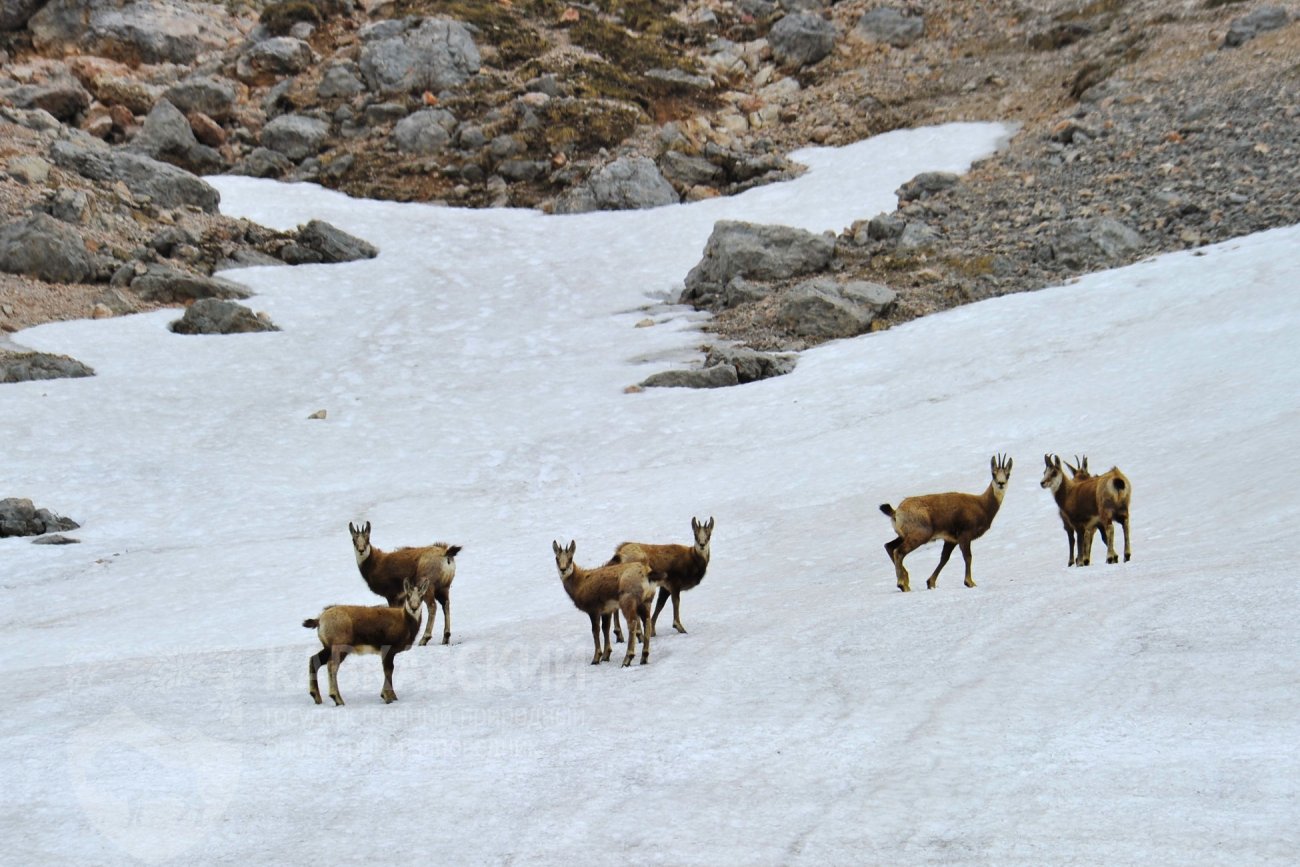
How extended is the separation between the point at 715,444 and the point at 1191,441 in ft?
30.3

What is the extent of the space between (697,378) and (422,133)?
28.3 m

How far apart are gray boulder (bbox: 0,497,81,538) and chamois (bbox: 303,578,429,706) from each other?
12466 millimetres

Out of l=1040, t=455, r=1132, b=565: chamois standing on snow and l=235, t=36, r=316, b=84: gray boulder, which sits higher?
l=235, t=36, r=316, b=84: gray boulder

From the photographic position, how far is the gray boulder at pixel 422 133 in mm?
50250

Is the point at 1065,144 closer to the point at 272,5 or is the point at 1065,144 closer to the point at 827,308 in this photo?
the point at 827,308

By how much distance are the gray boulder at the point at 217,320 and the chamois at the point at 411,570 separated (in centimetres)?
2222

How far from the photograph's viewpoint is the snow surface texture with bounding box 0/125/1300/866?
257 inches

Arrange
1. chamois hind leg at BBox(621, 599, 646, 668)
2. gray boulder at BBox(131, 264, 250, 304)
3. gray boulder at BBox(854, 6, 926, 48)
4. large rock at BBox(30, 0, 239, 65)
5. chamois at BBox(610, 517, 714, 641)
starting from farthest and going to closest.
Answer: gray boulder at BBox(854, 6, 926, 48) < large rock at BBox(30, 0, 239, 65) < gray boulder at BBox(131, 264, 250, 304) < chamois at BBox(610, 517, 714, 641) < chamois hind leg at BBox(621, 599, 646, 668)

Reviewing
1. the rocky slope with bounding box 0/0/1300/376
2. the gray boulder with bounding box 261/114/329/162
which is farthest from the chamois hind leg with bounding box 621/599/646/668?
the gray boulder with bounding box 261/114/329/162

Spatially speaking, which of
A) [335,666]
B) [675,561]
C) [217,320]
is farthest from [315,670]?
[217,320]

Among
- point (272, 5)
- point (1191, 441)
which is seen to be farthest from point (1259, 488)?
point (272, 5)

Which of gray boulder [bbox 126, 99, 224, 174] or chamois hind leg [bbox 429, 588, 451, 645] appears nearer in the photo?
chamois hind leg [bbox 429, 588, 451, 645]

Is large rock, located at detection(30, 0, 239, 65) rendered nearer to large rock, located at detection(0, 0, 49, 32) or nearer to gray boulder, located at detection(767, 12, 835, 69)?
large rock, located at detection(0, 0, 49, 32)

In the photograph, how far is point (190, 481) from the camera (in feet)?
75.3
